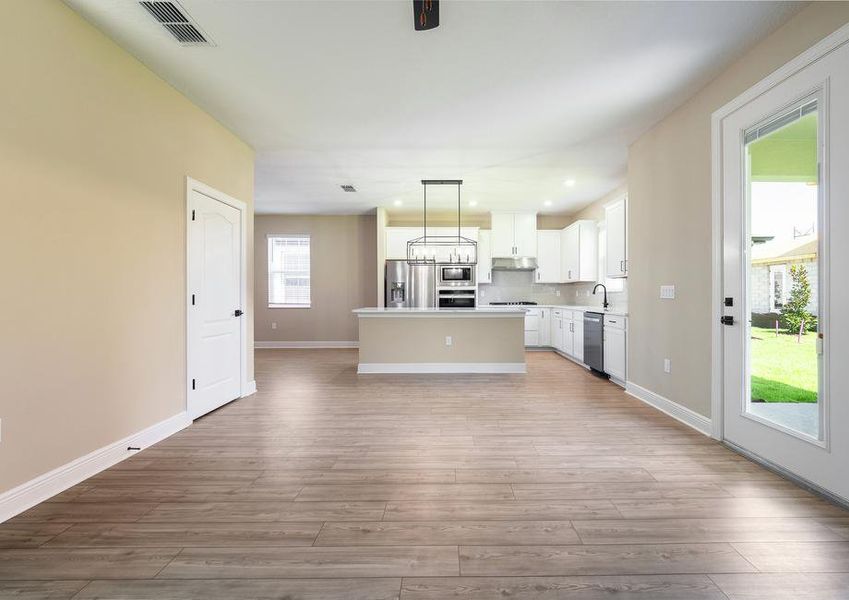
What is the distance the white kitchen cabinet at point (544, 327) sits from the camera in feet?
25.3

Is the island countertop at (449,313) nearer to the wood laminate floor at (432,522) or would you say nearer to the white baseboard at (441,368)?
the white baseboard at (441,368)

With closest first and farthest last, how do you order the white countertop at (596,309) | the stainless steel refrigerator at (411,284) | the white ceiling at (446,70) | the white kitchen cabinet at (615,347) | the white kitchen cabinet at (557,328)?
the white ceiling at (446,70) → the white kitchen cabinet at (615,347) → the white countertop at (596,309) → the white kitchen cabinet at (557,328) → the stainless steel refrigerator at (411,284)

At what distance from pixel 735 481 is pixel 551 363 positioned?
4033 millimetres

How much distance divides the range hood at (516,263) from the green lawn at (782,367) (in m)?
5.35

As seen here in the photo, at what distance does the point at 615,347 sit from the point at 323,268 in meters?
5.89

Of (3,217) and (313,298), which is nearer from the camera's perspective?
(3,217)

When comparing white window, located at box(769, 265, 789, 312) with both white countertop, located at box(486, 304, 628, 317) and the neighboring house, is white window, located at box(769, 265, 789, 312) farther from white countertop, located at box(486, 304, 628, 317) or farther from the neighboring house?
white countertop, located at box(486, 304, 628, 317)

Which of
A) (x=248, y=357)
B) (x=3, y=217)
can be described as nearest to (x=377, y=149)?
(x=248, y=357)

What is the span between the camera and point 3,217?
196 centimetres

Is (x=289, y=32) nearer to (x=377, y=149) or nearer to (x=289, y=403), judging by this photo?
(x=377, y=149)

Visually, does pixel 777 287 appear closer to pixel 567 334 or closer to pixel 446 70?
pixel 446 70

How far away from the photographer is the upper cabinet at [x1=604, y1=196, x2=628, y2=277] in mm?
5020

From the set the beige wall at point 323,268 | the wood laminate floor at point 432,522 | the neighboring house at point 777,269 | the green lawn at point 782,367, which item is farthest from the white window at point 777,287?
the beige wall at point 323,268

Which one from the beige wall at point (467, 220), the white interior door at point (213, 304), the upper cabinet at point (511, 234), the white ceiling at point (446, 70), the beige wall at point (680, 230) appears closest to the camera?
the white ceiling at point (446, 70)
